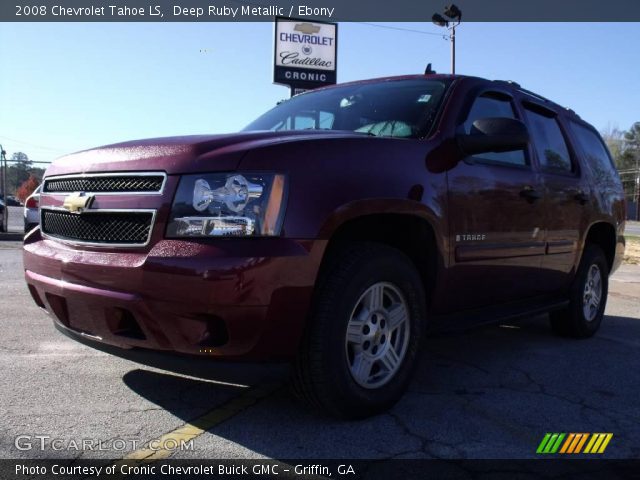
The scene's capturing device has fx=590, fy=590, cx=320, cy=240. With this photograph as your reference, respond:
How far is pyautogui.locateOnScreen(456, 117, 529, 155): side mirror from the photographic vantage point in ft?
11.4

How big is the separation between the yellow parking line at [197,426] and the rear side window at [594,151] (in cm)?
370

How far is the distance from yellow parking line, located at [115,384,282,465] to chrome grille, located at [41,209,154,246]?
91 centimetres

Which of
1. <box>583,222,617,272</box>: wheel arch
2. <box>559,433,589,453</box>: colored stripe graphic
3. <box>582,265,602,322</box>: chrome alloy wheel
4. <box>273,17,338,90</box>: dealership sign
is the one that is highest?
<box>273,17,338,90</box>: dealership sign

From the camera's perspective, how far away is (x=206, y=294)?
8.19 feet

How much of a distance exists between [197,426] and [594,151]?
465cm

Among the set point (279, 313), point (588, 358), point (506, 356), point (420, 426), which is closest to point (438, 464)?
point (420, 426)

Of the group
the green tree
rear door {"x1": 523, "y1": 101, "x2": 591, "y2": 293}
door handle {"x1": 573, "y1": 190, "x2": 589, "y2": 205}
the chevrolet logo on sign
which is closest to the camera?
rear door {"x1": 523, "y1": 101, "x2": 591, "y2": 293}

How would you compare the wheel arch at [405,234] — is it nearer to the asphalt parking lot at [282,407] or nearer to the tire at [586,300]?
the asphalt parking lot at [282,407]

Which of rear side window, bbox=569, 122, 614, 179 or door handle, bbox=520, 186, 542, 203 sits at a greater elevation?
rear side window, bbox=569, 122, 614, 179

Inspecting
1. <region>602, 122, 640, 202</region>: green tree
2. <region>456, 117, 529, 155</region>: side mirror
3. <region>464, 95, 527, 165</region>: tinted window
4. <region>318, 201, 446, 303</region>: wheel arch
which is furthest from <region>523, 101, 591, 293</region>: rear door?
<region>602, 122, 640, 202</region>: green tree

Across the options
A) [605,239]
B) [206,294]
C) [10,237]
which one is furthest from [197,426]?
[10,237]

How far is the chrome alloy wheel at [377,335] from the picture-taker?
3.01m

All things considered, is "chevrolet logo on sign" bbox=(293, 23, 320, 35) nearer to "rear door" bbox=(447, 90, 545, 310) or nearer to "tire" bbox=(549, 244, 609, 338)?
"tire" bbox=(549, 244, 609, 338)

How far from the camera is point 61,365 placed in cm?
389
